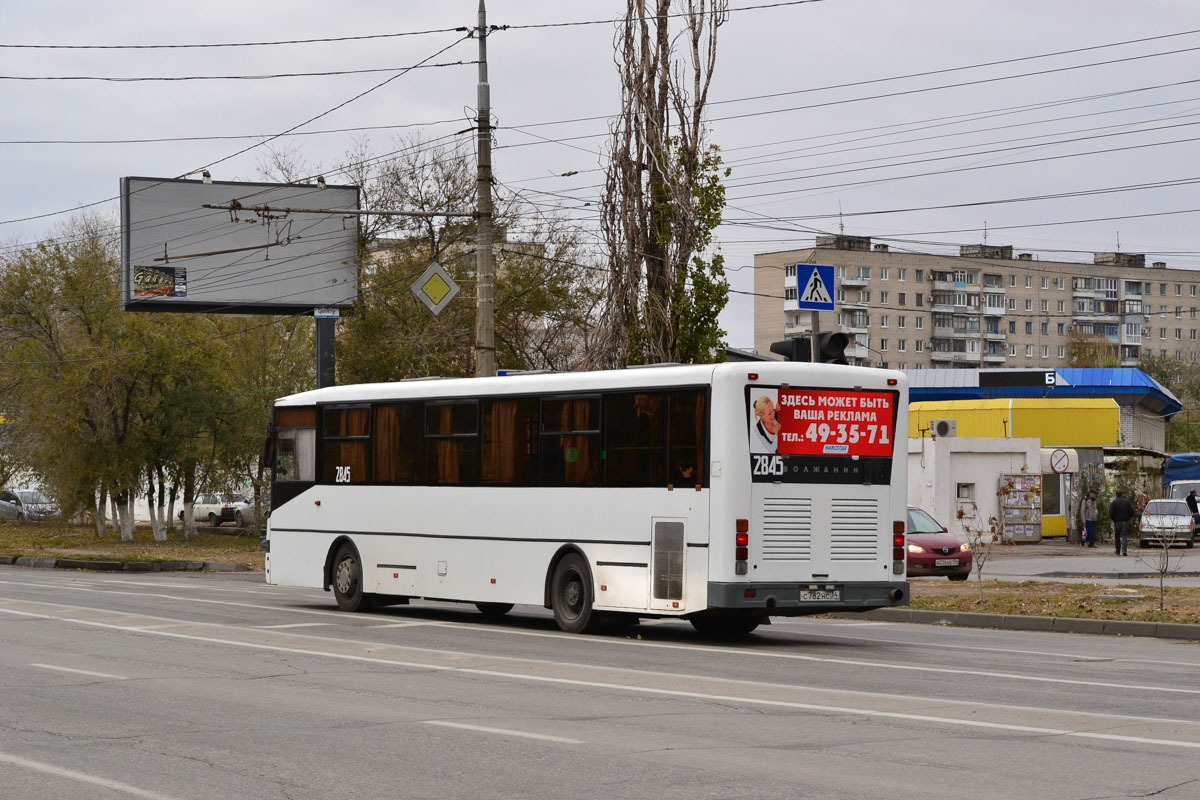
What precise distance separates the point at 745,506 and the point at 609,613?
2675 mm

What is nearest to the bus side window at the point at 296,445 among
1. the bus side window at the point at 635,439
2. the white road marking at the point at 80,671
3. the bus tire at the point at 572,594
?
the bus tire at the point at 572,594

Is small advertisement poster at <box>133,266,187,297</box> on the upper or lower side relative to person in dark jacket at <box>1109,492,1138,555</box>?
upper

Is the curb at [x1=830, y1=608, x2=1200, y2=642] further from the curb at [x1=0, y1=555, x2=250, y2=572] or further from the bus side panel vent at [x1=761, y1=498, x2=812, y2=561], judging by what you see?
the curb at [x1=0, y1=555, x2=250, y2=572]

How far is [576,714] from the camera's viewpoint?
36.3 feet

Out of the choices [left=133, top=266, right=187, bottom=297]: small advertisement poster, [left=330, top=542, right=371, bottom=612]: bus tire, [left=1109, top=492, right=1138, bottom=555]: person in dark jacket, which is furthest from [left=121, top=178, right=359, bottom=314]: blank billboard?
[left=330, top=542, right=371, bottom=612]: bus tire

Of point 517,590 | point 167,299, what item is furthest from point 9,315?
point 517,590

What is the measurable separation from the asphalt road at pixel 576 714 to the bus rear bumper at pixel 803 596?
48cm

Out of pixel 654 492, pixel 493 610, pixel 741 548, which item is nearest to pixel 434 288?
pixel 493 610

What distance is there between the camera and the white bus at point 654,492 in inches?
663

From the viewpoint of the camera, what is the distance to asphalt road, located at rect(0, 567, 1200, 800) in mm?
8336

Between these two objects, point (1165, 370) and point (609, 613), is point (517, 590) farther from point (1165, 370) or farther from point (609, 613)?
point (1165, 370)

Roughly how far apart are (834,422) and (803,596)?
1965 millimetres

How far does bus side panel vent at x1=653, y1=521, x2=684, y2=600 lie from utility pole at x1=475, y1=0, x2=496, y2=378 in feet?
28.8

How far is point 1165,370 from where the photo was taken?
12662 centimetres
